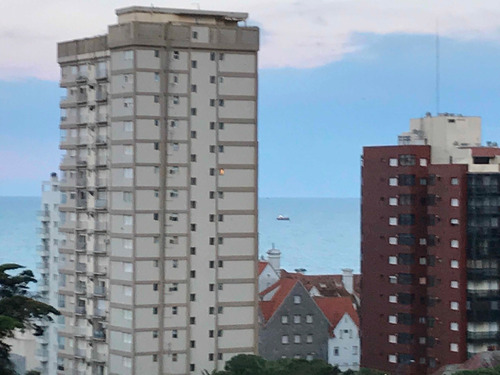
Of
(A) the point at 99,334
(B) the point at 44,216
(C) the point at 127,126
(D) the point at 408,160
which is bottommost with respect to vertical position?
(A) the point at 99,334

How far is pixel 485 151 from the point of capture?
91.2m

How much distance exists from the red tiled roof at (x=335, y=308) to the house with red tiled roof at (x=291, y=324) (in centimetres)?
161

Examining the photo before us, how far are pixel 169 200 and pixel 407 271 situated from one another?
19060 mm

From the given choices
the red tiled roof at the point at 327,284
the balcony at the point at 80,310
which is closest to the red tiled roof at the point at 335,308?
the red tiled roof at the point at 327,284

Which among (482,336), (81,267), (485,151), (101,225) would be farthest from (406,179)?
A: (81,267)

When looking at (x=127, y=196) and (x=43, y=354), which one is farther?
(x=43, y=354)

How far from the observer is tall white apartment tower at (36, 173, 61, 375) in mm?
96312

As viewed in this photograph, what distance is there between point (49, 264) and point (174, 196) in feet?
80.7

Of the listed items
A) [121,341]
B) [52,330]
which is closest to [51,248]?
[52,330]

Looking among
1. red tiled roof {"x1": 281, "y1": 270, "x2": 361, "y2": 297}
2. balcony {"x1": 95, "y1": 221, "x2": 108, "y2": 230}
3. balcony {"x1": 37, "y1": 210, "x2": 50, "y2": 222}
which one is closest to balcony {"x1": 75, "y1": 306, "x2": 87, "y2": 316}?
balcony {"x1": 95, "y1": 221, "x2": 108, "y2": 230}

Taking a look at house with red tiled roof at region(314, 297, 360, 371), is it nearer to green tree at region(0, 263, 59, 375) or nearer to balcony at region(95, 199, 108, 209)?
balcony at region(95, 199, 108, 209)

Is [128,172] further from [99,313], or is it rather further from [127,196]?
[99,313]

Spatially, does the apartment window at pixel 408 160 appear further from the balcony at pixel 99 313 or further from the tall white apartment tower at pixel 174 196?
the balcony at pixel 99 313

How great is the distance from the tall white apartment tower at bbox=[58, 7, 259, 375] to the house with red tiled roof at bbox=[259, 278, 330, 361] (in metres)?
22.0
